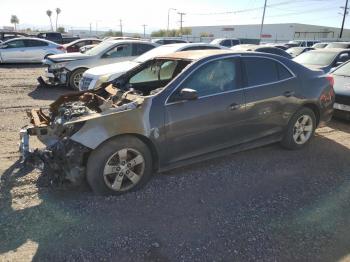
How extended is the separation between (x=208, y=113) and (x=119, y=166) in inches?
53.3

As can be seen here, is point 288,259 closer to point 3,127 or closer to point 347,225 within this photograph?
point 347,225

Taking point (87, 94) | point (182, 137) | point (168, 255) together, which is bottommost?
point (168, 255)

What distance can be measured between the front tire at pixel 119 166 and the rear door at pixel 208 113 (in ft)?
1.23

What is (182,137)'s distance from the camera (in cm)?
455

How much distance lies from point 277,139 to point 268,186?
1250 mm

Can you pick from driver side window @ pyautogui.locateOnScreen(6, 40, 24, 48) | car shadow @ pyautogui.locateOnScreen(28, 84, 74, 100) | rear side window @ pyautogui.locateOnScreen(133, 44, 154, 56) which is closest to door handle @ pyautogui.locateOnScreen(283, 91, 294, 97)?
car shadow @ pyautogui.locateOnScreen(28, 84, 74, 100)

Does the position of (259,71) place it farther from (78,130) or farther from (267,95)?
(78,130)

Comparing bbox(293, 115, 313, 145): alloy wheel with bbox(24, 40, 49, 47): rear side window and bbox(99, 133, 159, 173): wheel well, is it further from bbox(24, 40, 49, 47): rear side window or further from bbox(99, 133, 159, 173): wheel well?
bbox(24, 40, 49, 47): rear side window

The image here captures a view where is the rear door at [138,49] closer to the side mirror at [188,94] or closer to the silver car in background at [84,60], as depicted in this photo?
the silver car in background at [84,60]

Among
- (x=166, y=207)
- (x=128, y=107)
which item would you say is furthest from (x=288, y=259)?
(x=128, y=107)

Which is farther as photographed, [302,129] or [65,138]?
[302,129]

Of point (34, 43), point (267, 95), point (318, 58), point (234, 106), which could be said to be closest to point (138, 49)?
point (318, 58)

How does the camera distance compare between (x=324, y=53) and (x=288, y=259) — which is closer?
(x=288, y=259)

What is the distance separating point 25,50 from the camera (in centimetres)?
1831
